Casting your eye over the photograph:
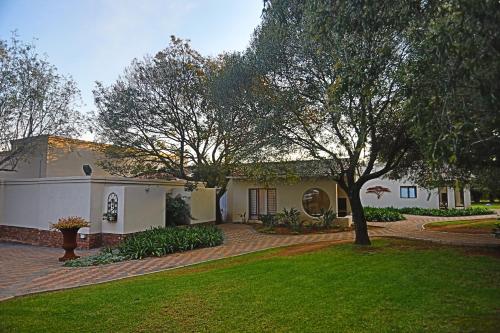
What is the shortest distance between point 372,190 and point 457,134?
29762mm

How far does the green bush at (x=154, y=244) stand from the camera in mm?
11322

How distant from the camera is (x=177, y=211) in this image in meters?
17.2

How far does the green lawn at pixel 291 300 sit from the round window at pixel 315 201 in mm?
11533

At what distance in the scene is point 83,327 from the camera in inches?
210

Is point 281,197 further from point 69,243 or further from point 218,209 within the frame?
point 69,243

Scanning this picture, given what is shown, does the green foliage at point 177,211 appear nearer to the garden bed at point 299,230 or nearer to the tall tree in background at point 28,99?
the garden bed at point 299,230

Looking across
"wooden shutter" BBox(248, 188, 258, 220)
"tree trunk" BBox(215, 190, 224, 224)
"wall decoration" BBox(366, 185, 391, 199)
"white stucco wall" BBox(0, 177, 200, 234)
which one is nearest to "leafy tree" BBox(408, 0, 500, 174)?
"white stucco wall" BBox(0, 177, 200, 234)

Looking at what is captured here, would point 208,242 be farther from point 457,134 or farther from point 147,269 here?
point 457,134

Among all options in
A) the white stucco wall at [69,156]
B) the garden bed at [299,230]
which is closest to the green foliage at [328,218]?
the garden bed at [299,230]

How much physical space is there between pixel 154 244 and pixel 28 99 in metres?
8.84

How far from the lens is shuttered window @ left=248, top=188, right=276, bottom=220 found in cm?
2206

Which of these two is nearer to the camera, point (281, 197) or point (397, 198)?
point (281, 197)

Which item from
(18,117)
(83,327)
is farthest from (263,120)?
(18,117)

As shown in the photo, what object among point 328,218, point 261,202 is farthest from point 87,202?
point 328,218
